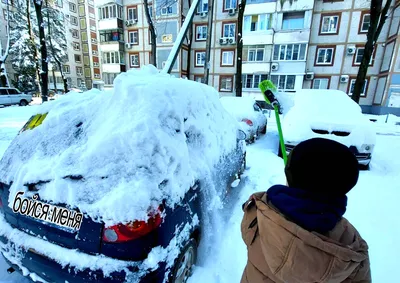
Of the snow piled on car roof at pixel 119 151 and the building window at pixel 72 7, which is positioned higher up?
the building window at pixel 72 7

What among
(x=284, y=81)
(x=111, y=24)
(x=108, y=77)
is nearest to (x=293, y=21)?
(x=284, y=81)

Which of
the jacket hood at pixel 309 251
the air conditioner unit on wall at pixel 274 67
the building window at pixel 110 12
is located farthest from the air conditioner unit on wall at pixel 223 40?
the jacket hood at pixel 309 251

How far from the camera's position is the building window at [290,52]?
19.6 metres

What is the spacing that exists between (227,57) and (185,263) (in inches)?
936

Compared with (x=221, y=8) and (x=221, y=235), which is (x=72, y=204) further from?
(x=221, y=8)

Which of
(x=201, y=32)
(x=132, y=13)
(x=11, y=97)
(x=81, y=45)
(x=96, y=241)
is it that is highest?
(x=132, y=13)

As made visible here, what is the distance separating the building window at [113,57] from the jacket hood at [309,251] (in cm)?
2861

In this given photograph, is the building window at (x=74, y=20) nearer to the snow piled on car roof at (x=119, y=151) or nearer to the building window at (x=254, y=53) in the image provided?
the building window at (x=254, y=53)

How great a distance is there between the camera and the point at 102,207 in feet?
4.42

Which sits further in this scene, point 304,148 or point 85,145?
point 85,145

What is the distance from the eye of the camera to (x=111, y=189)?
4.65ft

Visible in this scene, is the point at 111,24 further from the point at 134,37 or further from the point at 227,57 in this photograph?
the point at 227,57

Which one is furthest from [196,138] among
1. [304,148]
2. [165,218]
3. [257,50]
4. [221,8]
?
[221,8]

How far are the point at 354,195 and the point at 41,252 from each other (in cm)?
419
